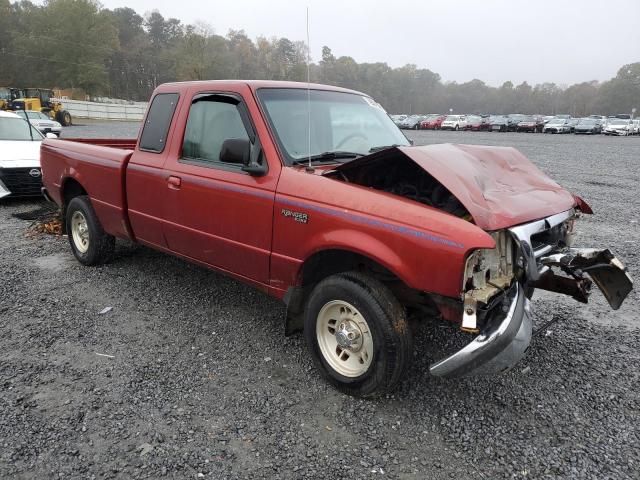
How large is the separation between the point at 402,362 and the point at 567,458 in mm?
997

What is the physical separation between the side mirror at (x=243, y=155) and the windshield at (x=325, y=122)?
20 cm

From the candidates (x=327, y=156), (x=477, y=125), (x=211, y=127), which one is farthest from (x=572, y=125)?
(x=211, y=127)

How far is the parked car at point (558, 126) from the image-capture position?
38.4m

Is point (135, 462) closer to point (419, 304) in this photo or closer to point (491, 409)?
point (419, 304)

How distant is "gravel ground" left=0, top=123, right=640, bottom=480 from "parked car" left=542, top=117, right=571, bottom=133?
126 ft

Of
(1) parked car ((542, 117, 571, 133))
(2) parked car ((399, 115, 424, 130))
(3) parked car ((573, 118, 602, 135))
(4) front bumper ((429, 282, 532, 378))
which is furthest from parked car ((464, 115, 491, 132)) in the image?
(4) front bumper ((429, 282, 532, 378))

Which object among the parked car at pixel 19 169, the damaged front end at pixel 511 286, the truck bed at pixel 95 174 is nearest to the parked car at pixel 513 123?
the parked car at pixel 19 169

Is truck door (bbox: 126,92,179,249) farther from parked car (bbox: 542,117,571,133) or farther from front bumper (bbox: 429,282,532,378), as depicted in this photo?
parked car (bbox: 542,117,571,133)

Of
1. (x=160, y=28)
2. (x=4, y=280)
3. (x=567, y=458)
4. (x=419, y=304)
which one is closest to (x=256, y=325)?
(x=419, y=304)

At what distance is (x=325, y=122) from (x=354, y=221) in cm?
128

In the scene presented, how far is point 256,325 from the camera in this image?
4176mm

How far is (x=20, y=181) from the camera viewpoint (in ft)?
27.8

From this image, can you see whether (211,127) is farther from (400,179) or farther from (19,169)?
(19,169)

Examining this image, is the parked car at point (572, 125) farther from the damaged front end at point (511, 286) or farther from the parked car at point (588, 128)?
the damaged front end at point (511, 286)
